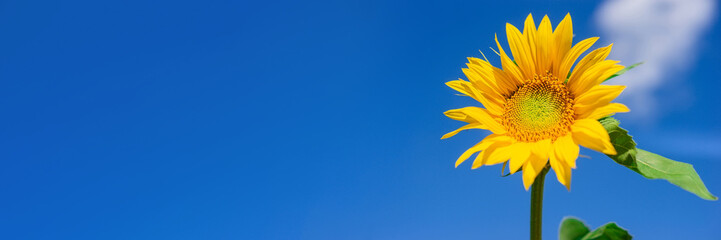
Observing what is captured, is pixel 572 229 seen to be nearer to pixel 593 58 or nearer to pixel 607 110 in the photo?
pixel 607 110

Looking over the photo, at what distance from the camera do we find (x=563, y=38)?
2.12 metres

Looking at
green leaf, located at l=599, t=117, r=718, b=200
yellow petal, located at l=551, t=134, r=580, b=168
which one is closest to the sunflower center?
yellow petal, located at l=551, t=134, r=580, b=168

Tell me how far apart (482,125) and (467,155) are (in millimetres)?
185

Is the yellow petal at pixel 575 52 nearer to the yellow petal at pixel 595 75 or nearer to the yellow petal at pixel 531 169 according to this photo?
the yellow petal at pixel 595 75

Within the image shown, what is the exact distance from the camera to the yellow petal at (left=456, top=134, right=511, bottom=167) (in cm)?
199

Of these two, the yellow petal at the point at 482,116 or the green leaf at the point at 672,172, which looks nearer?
the green leaf at the point at 672,172

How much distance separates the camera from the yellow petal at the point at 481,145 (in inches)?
78.3

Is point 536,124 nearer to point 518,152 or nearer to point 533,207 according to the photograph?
point 518,152

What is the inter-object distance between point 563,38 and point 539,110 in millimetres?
314

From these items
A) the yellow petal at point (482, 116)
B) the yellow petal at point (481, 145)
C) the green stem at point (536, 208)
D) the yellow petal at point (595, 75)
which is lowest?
the green stem at point (536, 208)

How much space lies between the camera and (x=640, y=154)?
6.55 feet

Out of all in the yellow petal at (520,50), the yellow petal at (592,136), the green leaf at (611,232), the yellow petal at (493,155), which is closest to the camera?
the yellow petal at (592,136)

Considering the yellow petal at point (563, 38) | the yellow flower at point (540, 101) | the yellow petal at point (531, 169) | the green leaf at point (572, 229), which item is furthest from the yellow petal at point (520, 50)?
the green leaf at point (572, 229)

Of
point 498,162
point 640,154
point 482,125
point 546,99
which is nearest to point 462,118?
point 482,125
